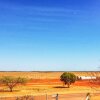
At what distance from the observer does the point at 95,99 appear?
2738 centimetres

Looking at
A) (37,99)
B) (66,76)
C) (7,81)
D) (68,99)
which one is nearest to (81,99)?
(68,99)

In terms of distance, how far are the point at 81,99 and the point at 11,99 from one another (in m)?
6.76

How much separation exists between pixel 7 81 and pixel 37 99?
3309 centimetres

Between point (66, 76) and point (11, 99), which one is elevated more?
point (66, 76)

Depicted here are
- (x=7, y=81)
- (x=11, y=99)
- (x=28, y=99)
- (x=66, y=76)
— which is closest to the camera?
(x=28, y=99)

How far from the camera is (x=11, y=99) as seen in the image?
2595 centimetres

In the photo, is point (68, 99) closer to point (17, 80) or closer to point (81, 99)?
point (81, 99)

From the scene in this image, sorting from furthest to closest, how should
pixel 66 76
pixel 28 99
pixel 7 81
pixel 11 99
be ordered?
pixel 66 76 → pixel 7 81 → pixel 11 99 → pixel 28 99

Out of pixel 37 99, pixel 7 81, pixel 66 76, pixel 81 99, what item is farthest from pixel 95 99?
pixel 66 76

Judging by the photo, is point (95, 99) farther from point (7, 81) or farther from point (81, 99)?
point (7, 81)

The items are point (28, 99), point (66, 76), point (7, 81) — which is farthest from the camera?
point (66, 76)

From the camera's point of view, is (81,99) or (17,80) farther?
(17,80)

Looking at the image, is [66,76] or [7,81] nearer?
[7,81]

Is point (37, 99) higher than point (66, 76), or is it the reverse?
point (66, 76)
